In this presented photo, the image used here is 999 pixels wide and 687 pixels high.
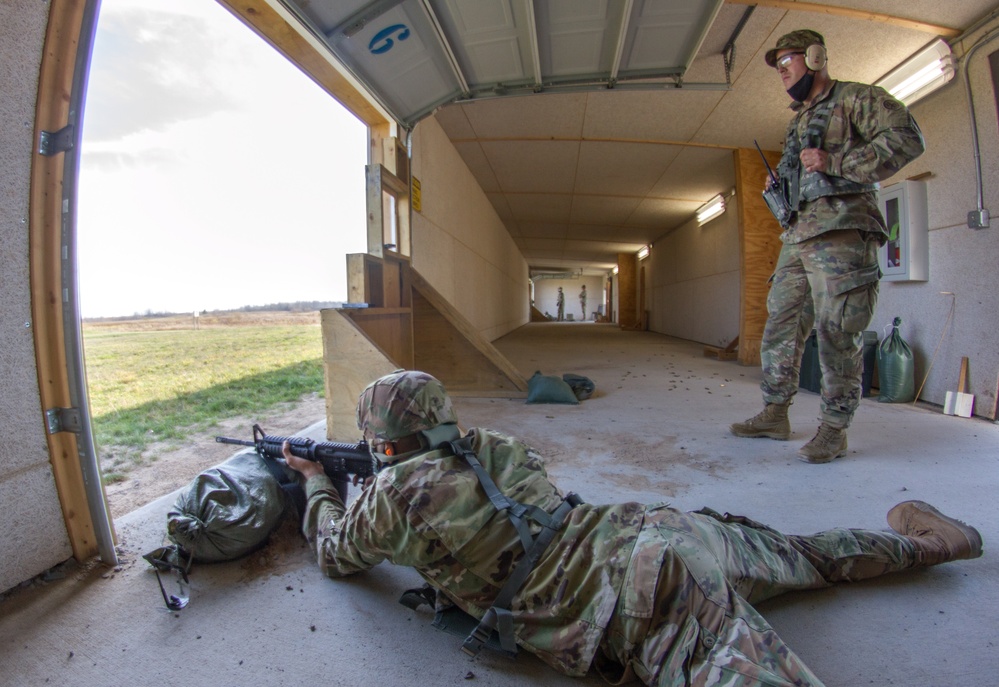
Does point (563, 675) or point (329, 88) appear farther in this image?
point (329, 88)

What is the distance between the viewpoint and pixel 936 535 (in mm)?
1349

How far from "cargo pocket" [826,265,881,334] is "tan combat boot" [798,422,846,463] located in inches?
19.4

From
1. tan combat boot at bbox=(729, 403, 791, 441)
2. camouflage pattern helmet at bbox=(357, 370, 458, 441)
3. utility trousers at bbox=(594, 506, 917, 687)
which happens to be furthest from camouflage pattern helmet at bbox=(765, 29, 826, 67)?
camouflage pattern helmet at bbox=(357, 370, 458, 441)

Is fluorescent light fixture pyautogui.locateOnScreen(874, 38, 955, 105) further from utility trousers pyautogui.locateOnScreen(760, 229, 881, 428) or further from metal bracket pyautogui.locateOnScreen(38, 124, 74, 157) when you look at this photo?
metal bracket pyautogui.locateOnScreen(38, 124, 74, 157)

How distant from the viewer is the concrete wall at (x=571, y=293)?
3027 cm

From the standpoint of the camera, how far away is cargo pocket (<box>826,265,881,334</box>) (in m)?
2.14

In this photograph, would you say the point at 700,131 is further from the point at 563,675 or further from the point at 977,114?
the point at 563,675

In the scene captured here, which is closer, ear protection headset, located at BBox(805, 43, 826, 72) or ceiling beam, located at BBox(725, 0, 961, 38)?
ear protection headset, located at BBox(805, 43, 826, 72)

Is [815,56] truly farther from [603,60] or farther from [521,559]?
[521,559]

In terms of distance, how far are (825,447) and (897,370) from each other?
1814 mm

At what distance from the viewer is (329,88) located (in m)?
3.08

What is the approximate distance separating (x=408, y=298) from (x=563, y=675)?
9.70ft

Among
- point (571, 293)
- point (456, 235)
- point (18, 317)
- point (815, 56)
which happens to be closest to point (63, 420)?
point (18, 317)

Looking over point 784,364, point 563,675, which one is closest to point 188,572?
point 563,675
